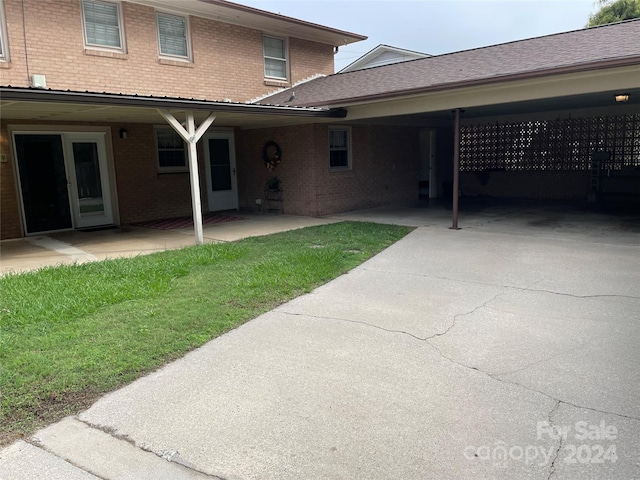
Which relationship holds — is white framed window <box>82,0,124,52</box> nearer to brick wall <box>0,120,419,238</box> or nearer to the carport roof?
the carport roof

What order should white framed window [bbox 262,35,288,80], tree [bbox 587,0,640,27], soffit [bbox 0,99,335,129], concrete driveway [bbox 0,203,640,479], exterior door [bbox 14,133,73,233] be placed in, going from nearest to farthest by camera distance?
concrete driveway [bbox 0,203,640,479] < soffit [bbox 0,99,335,129] < exterior door [bbox 14,133,73,233] < white framed window [bbox 262,35,288,80] < tree [bbox 587,0,640,27]

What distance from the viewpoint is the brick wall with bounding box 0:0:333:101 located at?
984 centimetres

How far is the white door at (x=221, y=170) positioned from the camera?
14148 millimetres

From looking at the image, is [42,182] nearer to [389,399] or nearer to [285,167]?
[285,167]

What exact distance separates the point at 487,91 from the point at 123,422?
839cm

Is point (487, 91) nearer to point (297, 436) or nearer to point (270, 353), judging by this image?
point (270, 353)

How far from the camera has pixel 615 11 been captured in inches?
1223

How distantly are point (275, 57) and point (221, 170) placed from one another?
3759mm

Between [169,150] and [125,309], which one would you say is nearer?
[125,309]

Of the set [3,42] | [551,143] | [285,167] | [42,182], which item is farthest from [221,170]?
[551,143]

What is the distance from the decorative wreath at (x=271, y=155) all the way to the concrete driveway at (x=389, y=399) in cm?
820

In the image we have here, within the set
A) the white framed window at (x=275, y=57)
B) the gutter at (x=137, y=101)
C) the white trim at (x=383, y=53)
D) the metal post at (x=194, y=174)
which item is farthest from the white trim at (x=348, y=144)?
the white trim at (x=383, y=53)

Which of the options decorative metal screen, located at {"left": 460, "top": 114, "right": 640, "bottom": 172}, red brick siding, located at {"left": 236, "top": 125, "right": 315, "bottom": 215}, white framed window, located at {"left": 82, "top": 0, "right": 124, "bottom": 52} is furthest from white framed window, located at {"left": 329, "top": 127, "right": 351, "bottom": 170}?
decorative metal screen, located at {"left": 460, "top": 114, "right": 640, "bottom": 172}

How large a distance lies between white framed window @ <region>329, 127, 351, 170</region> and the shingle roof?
1160mm
